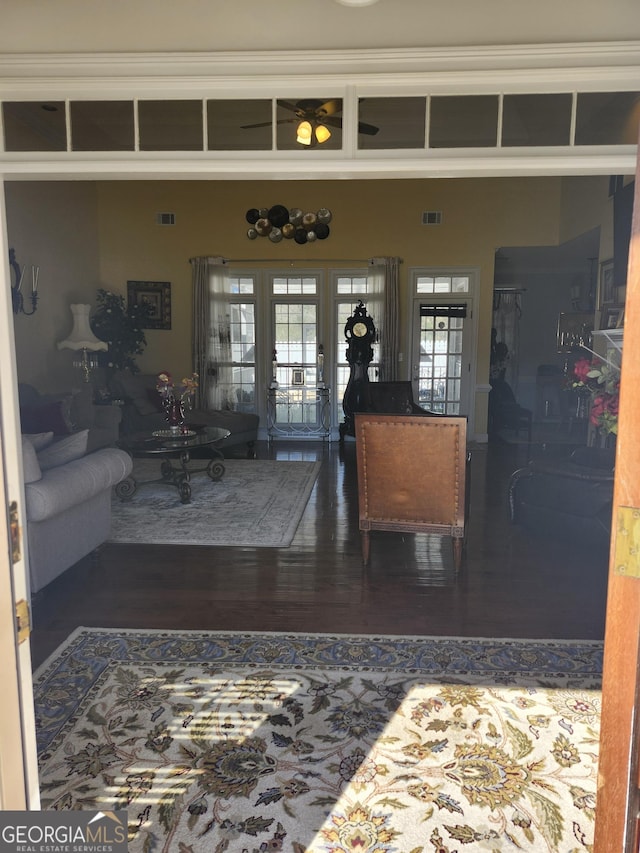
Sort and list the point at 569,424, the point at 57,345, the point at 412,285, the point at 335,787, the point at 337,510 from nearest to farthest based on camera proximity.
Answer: the point at 335,787 < the point at 337,510 < the point at 57,345 < the point at 412,285 < the point at 569,424

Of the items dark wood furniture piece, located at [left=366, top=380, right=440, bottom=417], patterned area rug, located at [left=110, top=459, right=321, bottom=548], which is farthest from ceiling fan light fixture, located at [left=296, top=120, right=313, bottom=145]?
dark wood furniture piece, located at [left=366, top=380, right=440, bottom=417]

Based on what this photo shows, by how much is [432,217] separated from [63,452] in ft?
21.4

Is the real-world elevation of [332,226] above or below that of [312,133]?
above

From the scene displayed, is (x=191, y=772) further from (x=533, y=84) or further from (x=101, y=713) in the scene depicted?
(x=533, y=84)

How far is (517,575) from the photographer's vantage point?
3.78 meters

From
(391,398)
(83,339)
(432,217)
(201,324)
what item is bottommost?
(391,398)

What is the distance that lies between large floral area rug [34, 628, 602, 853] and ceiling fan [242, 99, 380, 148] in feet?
7.97

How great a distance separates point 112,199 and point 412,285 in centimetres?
457

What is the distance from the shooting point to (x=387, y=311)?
8516mm

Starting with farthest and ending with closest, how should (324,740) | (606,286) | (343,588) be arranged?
(606,286) < (343,588) < (324,740)

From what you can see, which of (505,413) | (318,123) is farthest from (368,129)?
(505,413)

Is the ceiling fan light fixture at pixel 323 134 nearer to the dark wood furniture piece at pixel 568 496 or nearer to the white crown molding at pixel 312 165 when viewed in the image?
the white crown molding at pixel 312 165

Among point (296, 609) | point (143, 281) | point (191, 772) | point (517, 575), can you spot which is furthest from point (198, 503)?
point (143, 281)

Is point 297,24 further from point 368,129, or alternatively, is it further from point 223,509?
point 223,509
